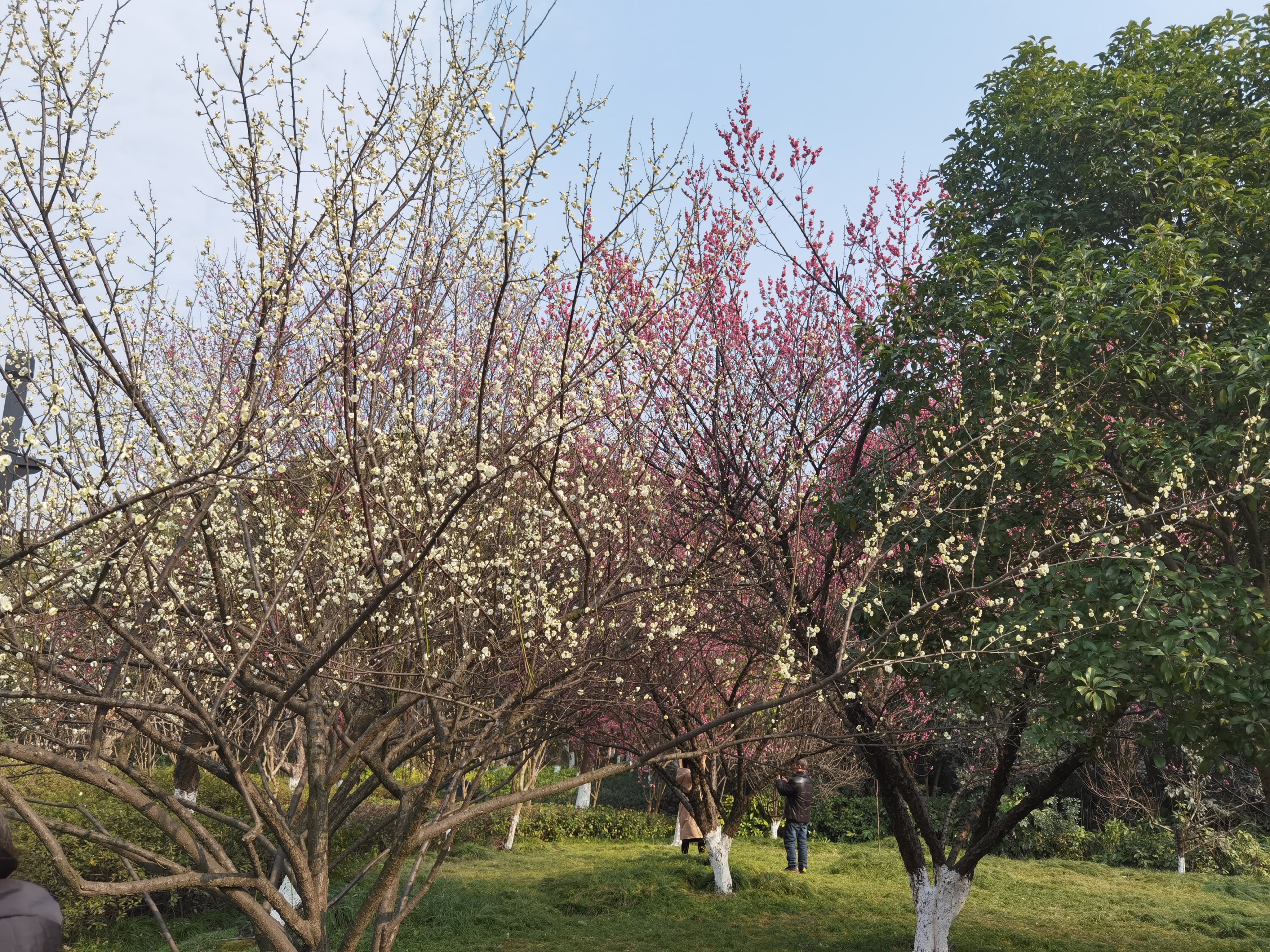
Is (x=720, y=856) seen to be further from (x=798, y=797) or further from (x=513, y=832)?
(x=513, y=832)

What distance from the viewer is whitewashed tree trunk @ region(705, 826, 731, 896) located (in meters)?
11.7

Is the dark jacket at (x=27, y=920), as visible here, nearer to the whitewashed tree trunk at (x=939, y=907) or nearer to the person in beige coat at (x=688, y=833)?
the whitewashed tree trunk at (x=939, y=907)

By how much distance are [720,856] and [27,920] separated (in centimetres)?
1050

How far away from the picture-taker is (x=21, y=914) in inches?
96.1

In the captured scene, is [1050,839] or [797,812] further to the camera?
[1050,839]

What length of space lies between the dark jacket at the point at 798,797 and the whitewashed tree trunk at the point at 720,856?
6.76ft

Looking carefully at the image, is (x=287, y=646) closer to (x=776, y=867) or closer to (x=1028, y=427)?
(x=1028, y=427)

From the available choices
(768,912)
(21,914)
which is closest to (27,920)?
(21,914)

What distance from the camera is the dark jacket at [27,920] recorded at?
2.41 meters

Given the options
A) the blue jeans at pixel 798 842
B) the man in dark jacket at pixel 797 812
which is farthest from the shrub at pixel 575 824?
the man in dark jacket at pixel 797 812

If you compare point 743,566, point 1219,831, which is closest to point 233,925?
point 743,566

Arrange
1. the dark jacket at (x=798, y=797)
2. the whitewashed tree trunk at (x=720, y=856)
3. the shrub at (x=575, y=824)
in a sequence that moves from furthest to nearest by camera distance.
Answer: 1. the shrub at (x=575, y=824)
2. the dark jacket at (x=798, y=797)
3. the whitewashed tree trunk at (x=720, y=856)

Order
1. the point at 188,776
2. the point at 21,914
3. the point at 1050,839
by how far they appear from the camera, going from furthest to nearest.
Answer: the point at 1050,839, the point at 188,776, the point at 21,914

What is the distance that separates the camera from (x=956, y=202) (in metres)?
8.50
